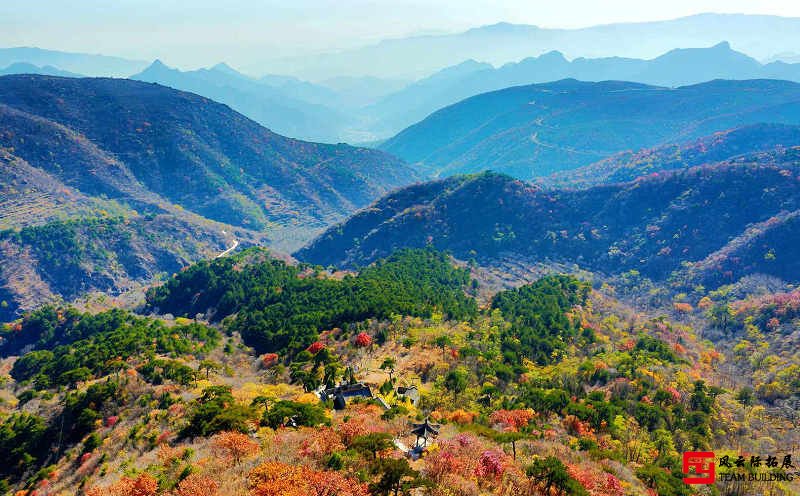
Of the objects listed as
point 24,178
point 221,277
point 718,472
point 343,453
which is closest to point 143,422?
point 343,453

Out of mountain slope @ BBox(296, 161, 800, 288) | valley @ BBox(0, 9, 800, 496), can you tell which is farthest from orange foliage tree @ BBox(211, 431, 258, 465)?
mountain slope @ BBox(296, 161, 800, 288)

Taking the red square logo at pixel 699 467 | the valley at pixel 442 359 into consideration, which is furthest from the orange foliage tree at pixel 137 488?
the red square logo at pixel 699 467

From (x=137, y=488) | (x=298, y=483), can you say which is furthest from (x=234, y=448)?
(x=298, y=483)

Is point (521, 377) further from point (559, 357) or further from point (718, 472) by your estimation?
point (718, 472)

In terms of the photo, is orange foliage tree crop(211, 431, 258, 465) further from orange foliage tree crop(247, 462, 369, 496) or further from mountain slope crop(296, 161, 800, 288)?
mountain slope crop(296, 161, 800, 288)

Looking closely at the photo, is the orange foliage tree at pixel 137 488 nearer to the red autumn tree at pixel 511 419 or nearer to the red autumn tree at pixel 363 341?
the red autumn tree at pixel 511 419

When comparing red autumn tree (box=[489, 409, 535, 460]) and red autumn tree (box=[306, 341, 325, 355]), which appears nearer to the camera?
red autumn tree (box=[489, 409, 535, 460])
